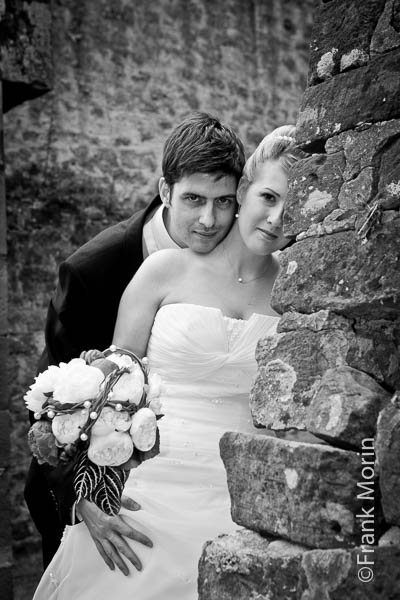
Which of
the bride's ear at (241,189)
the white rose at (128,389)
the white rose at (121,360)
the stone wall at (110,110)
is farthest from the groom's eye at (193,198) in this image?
the stone wall at (110,110)

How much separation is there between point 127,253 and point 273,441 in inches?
76.8

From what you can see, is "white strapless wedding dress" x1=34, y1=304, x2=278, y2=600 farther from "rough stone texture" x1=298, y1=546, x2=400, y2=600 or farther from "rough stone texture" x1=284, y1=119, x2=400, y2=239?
"rough stone texture" x1=298, y1=546, x2=400, y2=600

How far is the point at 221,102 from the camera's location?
28.1 feet

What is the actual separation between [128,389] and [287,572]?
898 mm

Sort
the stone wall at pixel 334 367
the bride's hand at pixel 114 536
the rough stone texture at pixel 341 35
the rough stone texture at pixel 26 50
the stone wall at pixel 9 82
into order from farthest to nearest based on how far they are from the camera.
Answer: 1. the rough stone texture at pixel 26 50
2. the stone wall at pixel 9 82
3. the bride's hand at pixel 114 536
4. the rough stone texture at pixel 341 35
5. the stone wall at pixel 334 367

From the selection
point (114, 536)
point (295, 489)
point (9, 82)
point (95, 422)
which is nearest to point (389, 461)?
point (295, 489)

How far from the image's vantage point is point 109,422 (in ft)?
9.63

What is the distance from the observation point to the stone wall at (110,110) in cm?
742

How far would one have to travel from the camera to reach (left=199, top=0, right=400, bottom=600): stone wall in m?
2.22

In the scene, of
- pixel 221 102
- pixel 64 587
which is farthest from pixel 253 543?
pixel 221 102

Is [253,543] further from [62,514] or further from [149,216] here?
[149,216]

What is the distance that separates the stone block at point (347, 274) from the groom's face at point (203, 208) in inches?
46.1

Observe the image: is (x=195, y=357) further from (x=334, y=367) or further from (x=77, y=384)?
(x=334, y=367)

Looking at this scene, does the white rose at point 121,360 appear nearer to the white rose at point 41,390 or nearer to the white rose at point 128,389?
the white rose at point 128,389
